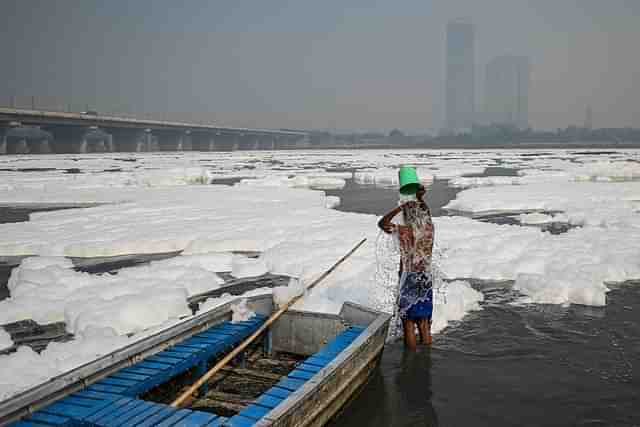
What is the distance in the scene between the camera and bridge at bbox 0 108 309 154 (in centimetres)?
6934

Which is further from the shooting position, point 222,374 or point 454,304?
point 454,304

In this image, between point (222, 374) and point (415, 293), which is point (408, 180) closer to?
point (415, 293)

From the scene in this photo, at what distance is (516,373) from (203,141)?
11535 centimetres

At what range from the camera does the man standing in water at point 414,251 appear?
16.9 feet

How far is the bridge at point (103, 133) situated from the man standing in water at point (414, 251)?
6740cm

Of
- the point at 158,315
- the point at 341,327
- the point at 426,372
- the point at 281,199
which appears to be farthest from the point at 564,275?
the point at 281,199

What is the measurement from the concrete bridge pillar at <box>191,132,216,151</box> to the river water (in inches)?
4316

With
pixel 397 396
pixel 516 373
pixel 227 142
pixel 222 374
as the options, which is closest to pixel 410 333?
pixel 397 396

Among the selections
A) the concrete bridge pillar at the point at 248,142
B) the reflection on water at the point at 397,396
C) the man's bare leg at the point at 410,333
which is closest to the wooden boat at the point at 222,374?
the reflection on water at the point at 397,396

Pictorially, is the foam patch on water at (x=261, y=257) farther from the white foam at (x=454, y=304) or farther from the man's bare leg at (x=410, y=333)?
the man's bare leg at (x=410, y=333)

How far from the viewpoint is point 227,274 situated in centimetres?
938

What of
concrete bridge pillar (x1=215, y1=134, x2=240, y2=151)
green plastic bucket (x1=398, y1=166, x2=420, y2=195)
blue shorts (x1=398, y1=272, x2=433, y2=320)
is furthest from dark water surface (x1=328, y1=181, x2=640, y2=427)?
concrete bridge pillar (x1=215, y1=134, x2=240, y2=151)

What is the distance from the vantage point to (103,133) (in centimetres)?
8875

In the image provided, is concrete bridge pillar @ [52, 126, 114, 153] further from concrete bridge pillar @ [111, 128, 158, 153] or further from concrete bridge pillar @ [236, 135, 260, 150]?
concrete bridge pillar @ [236, 135, 260, 150]
